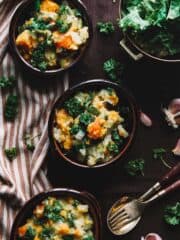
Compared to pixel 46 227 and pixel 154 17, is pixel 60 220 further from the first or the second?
pixel 154 17

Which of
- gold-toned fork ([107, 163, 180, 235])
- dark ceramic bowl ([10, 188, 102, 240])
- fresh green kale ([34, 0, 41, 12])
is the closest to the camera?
dark ceramic bowl ([10, 188, 102, 240])

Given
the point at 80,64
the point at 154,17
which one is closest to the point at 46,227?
the point at 80,64

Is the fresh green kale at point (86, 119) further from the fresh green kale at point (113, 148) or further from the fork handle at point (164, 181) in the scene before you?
the fork handle at point (164, 181)

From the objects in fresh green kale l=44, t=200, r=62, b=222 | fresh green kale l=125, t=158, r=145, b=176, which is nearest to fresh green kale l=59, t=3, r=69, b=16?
fresh green kale l=125, t=158, r=145, b=176

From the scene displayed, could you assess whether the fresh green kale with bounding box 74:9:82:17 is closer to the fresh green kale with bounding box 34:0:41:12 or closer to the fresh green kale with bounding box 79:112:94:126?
the fresh green kale with bounding box 34:0:41:12

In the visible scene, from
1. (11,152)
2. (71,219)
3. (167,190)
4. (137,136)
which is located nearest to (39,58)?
(11,152)

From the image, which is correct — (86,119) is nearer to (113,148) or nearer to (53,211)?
(113,148)

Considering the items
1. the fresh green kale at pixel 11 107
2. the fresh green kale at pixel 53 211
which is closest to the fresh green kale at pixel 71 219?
the fresh green kale at pixel 53 211
